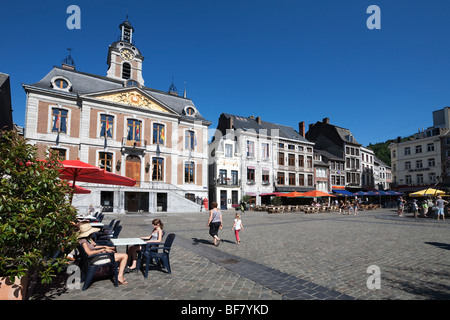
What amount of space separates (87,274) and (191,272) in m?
2.11

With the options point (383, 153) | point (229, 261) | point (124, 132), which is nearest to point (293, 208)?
point (124, 132)

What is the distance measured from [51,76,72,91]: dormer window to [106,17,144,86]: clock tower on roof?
6.75 m

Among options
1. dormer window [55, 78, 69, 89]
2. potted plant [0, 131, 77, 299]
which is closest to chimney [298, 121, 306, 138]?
dormer window [55, 78, 69, 89]

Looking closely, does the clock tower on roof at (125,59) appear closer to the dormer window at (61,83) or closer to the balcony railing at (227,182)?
the dormer window at (61,83)

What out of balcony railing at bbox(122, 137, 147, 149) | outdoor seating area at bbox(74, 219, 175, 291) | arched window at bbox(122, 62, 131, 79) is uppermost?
arched window at bbox(122, 62, 131, 79)

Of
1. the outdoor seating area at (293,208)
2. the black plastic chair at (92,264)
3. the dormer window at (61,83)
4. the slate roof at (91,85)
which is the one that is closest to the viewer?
the black plastic chair at (92,264)

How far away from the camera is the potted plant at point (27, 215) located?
3.36 m

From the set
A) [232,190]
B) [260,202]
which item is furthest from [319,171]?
[232,190]

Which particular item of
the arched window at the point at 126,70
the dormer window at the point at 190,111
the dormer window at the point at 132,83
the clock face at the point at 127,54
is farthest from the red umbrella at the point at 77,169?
the clock face at the point at 127,54

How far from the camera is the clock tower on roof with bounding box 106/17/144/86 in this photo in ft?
104

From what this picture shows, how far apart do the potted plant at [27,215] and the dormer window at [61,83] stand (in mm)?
25490

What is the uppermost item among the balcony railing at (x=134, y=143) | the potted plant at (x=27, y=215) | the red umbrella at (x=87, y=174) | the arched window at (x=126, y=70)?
the arched window at (x=126, y=70)

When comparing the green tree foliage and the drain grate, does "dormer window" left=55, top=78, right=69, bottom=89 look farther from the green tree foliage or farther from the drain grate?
the green tree foliage

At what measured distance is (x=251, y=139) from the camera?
123 ft
